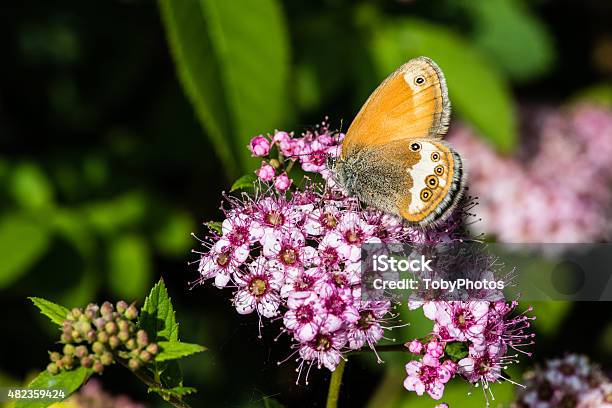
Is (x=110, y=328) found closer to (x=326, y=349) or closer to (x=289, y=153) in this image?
(x=326, y=349)

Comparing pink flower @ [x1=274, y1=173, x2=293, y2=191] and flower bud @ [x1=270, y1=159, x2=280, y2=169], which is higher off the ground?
flower bud @ [x1=270, y1=159, x2=280, y2=169]

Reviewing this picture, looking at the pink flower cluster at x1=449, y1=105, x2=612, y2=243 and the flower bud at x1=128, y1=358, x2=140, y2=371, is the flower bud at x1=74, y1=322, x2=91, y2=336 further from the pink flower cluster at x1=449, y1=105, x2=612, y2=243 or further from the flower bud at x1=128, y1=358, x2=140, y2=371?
the pink flower cluster at x1=449, y1=105, x2=612, y2=243

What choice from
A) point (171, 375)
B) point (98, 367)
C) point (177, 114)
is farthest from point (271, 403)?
point (177, 114)

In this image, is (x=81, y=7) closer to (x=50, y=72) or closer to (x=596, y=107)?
(x=50, y=72)

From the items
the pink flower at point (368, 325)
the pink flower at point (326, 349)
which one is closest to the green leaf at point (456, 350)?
the pink flower at point (368, 325)

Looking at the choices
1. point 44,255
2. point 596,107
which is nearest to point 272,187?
point 44,255

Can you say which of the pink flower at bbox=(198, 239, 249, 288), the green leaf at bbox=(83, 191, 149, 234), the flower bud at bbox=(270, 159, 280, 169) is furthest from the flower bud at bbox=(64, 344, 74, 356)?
the green leaf at bbox=(83, 191, 149, 234)
